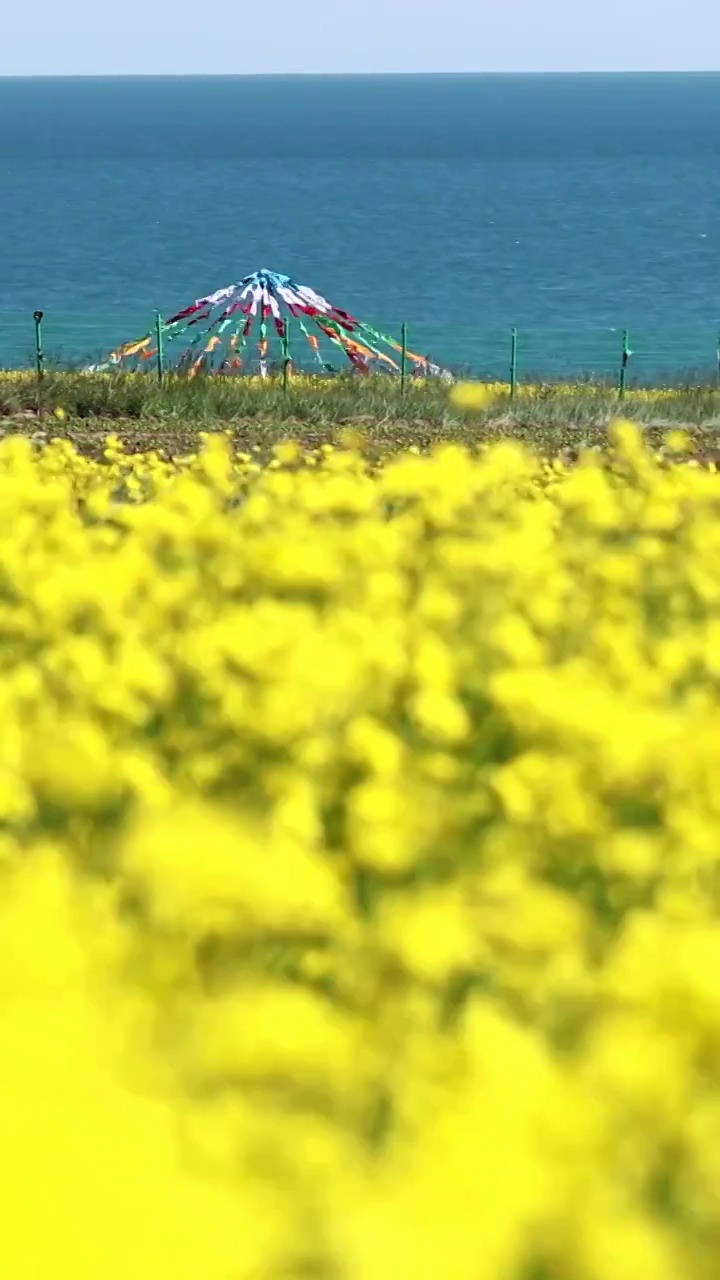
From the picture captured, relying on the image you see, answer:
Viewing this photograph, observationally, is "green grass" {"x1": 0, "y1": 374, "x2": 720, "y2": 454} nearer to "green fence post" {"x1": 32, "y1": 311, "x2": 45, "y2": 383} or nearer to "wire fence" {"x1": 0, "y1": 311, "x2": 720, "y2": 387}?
"green fence post" {"x1": 32, "y1": 311, "x2": 45, "y2": 383}

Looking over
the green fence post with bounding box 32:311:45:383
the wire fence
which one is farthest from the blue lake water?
the green fence post with bounding box 32:311:45:383

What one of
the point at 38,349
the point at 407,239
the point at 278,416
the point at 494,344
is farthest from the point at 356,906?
the point at 407,239

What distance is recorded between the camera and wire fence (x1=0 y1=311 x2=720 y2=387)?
34406 mm

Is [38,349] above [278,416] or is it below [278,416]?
above

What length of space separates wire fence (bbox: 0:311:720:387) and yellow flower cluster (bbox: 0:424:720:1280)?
86.0ft

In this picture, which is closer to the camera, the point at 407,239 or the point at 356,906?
the point at 356,906

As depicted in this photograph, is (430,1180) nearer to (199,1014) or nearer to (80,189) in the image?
(199,1014)

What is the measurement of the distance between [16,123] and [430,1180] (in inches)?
8199

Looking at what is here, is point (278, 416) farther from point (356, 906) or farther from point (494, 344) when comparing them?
point (494, 344)

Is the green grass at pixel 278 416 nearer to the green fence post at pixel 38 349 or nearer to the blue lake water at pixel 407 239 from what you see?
the green fence post at pixel 38 349

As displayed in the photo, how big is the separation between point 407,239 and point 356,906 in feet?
227

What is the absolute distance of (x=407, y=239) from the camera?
69562 millimetres

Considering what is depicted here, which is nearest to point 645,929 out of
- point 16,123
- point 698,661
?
point 698,661

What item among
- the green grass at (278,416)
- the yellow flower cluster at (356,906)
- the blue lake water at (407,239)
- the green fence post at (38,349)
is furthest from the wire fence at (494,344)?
the yellow flower cluster at (356,906)
